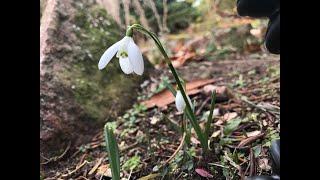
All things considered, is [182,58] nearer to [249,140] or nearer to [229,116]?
[229,116]

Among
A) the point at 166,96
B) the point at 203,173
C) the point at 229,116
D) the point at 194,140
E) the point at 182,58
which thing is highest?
the point at 182,58

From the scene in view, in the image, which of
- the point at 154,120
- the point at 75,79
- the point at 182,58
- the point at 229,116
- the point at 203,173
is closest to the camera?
the point at 203,173

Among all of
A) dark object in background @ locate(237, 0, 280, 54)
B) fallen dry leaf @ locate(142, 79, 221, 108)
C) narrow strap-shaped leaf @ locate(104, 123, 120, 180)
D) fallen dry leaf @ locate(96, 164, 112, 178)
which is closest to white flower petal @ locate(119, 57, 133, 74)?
narrow strap-shaped leaf @ locate(104, 123, 120, 180)

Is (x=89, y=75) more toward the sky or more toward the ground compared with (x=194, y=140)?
more toward the sky

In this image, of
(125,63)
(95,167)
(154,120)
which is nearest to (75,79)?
(154,120)

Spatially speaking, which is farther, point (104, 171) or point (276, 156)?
point (104, 171)
